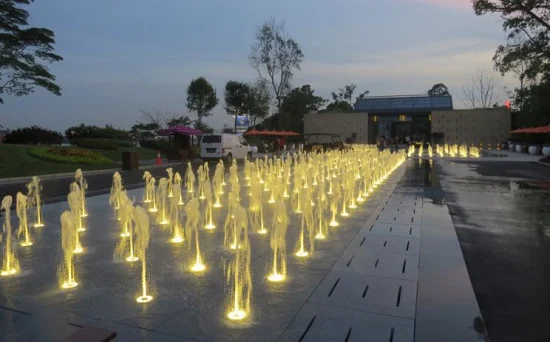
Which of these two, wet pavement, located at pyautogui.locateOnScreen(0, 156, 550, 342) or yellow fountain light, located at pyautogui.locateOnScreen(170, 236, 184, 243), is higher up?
yellow fountain light, located at pyautogui.locateOnScreen(170, 236, 184, 243)

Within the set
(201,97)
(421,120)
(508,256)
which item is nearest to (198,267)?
(508,256)

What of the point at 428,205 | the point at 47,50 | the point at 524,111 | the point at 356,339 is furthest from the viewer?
the point at 524,111

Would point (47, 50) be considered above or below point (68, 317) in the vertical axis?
above

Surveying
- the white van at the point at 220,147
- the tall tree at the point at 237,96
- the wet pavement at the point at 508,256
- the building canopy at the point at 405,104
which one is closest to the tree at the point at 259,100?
the tall tree at the point at 237,96

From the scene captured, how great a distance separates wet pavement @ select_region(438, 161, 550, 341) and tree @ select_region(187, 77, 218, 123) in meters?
52.1

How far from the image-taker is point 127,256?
549 cm

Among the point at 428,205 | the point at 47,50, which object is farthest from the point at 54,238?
the point at 47,50

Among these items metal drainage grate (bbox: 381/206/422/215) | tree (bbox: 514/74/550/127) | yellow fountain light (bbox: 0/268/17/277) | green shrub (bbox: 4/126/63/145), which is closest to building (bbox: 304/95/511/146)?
tree (bbox: 514/74/550/127)

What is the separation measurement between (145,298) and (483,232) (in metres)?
5.82

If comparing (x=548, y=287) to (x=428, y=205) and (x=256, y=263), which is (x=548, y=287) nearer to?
(x=256, y=263)

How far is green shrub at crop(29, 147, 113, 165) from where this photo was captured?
21953 mm

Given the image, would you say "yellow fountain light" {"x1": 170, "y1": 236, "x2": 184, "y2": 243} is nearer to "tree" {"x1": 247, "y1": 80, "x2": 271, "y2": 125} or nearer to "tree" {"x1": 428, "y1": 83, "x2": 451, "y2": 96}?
"tree" {"x1": 247, "y1": 80, "x2": 271, "y2": 125}

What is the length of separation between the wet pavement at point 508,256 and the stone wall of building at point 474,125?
41.1 meters

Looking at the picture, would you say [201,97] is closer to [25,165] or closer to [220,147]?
[220,147]
